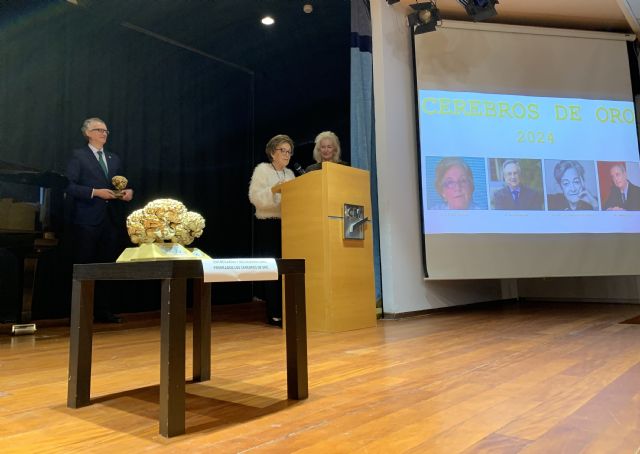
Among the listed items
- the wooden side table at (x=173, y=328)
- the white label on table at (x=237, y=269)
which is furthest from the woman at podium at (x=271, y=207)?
the white label on table at (x=237, y=269)

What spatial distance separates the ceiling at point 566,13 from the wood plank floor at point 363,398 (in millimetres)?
2792

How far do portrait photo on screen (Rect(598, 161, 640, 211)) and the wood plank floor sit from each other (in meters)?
1.83

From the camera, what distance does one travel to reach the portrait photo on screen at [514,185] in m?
3.71

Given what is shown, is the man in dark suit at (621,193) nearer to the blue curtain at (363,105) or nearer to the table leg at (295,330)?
the blue curtain at (363,105)

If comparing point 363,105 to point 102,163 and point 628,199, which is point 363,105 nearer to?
point 102,163

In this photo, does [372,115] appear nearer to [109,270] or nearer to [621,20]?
[621,20]

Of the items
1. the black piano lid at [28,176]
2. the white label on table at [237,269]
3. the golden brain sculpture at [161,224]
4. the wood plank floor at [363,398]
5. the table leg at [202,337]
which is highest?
the black piano lid at [28,176]

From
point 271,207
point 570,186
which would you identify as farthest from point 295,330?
point 570,186

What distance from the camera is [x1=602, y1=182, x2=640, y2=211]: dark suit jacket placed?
12.6 ft

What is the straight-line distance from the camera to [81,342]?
52.0 inches

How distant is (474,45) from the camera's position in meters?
3.87

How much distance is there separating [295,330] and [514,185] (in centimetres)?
300

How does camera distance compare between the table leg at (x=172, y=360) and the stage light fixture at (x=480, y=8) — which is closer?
the table leg at (x=172, y=360)

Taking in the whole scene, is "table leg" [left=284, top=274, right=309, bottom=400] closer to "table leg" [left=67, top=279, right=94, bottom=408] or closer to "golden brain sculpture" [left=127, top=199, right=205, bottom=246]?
"golden brain sculpture" [left=127, top=199, right=205, bottom=246]
